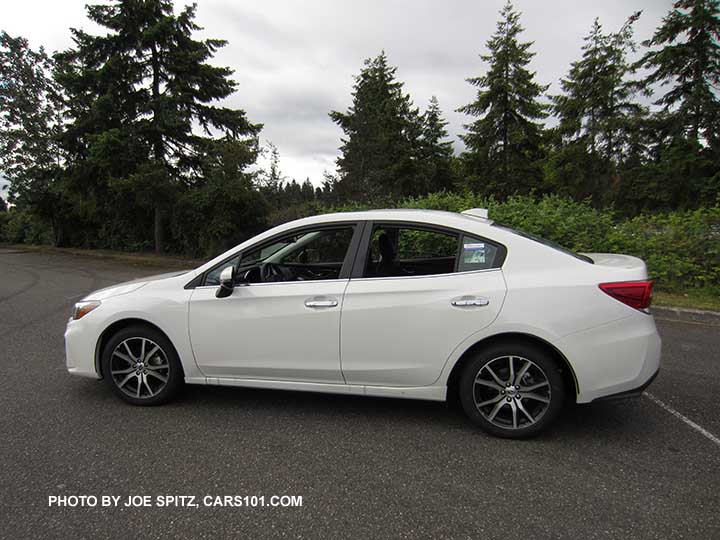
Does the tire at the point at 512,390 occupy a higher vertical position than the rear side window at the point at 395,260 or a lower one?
lower

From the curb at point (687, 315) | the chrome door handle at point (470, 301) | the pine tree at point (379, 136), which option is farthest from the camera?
the pine tree at point (379, 136)

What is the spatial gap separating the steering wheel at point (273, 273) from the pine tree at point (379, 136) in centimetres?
1659

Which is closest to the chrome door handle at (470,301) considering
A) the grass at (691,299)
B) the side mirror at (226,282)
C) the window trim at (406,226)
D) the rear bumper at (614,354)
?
the window trim at (406,226)

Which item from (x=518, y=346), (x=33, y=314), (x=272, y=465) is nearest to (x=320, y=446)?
(x=272, y=465)

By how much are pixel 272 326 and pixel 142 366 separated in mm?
1251

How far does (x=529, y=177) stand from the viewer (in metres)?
24.8

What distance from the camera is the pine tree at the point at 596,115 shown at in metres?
23.2

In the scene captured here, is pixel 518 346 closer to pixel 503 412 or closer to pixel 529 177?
pixel 503 412

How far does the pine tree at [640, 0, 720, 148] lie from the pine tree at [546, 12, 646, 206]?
11.0 feet

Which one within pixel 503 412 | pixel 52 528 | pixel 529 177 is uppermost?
pixel 529 177

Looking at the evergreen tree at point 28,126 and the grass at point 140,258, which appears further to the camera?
Result: the evergreen tree at point 28,126

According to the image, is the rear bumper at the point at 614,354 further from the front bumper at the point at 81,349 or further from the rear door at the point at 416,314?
the front bumper at the point at 81,349

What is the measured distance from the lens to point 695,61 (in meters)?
19.0

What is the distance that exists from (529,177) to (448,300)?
24817 mm
